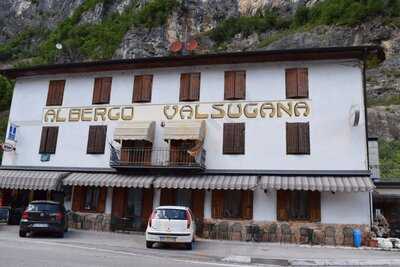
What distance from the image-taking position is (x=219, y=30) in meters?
64.5

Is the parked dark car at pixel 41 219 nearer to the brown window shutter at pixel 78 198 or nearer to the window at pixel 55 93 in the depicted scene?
the brown window shutter at pixel 78 198

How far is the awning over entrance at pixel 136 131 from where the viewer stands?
1894 centimetres

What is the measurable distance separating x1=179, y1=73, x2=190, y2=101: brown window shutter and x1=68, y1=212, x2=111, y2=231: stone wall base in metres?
7.37

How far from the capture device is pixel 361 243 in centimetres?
1599

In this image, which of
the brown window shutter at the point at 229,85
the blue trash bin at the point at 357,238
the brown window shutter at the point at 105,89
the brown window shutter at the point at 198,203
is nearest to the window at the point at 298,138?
the brown window shutter at the point at 229,85

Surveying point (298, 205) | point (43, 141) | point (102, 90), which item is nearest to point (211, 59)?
point (102, 90)

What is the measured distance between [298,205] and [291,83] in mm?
6045

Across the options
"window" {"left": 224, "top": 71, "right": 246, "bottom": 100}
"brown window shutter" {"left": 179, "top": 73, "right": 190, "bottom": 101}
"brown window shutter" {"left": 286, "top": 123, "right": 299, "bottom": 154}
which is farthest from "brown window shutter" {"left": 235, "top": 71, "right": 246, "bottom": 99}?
"brown window shutter" {"left": 286, "top": 123, "right": 299, "bottom": 154}

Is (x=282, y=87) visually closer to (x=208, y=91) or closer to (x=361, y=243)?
(x=208, y=91)

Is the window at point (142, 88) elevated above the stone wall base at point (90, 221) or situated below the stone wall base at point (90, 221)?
above

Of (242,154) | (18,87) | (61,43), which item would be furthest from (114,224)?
(61,43)

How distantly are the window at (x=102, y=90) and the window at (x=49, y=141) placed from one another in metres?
2.96

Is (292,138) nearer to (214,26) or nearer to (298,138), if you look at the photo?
(298,138)

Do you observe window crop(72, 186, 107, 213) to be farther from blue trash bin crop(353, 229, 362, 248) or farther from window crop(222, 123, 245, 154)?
blue trash bin crop(353, 229, 362, 248)
